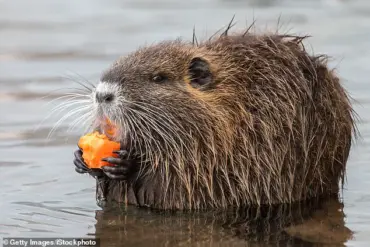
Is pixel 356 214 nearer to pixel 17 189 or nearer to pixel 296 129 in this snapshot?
pixel 296 129

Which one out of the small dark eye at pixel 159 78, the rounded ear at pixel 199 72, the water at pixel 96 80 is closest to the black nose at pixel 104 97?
the small dark eye at pixel 159 78

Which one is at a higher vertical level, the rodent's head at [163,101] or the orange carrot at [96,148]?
the rodent's head at [163,101]

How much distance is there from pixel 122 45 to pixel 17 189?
3.84 m

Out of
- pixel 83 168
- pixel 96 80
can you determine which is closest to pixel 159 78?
pixel 83 168

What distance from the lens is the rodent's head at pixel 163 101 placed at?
6.17 metres

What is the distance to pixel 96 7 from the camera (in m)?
12.3

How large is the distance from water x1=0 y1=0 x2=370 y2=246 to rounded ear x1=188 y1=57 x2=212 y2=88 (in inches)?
29.7

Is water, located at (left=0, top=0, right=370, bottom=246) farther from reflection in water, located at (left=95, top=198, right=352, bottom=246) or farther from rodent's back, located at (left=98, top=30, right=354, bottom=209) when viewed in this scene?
rodent's back, located at (left=98, top=30, right=354, bottom=209)

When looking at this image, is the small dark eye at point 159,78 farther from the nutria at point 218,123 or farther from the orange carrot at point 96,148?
the orange carrot at point 96,148

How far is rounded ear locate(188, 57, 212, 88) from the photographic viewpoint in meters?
6.38

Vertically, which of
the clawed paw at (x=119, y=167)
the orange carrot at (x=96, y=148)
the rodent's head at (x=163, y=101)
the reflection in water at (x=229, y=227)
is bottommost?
the reflection in water at (x=229, y=227)

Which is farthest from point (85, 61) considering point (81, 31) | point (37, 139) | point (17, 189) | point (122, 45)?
point (17, 189)

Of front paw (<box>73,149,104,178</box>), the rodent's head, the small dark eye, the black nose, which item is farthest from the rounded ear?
front paw (<box>73,149,104,178</box>)

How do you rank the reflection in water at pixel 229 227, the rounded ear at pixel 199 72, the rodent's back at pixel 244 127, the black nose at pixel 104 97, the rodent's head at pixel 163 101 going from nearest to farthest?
the reflection in water at pixel 229 227
the black nose at pixel 104 97
the rodent's head at pixel 163 101
the rodent's back at pixel 244 127
the rounded ear at pixel 199 72
